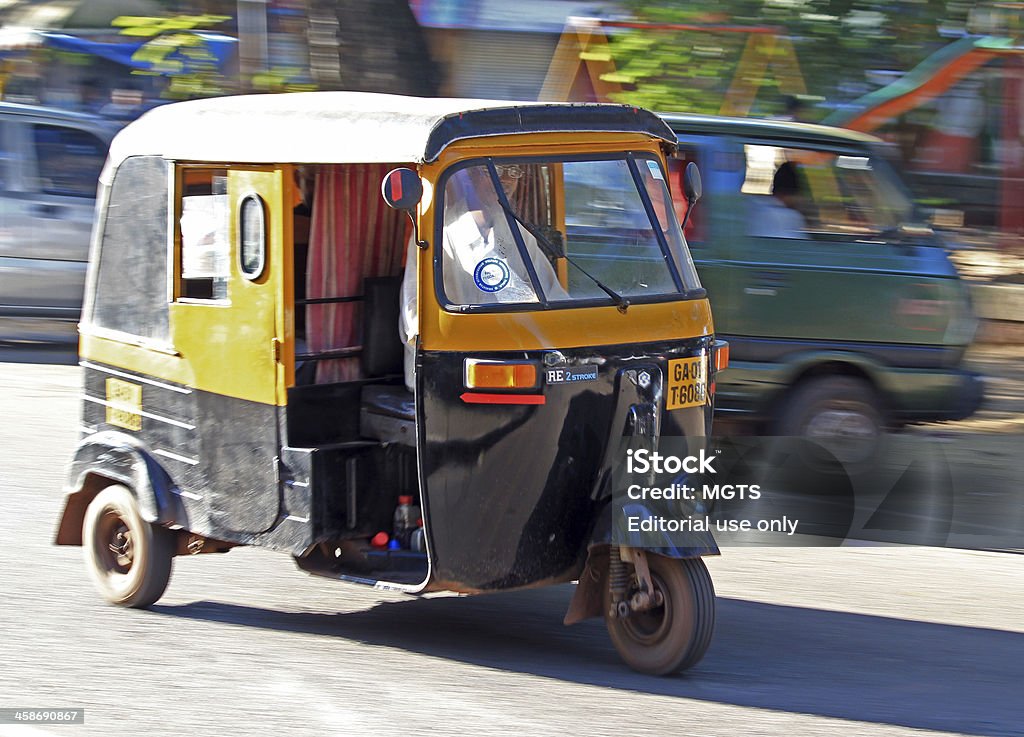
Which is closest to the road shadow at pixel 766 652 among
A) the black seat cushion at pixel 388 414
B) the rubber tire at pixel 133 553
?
the rubber tire at pixel 133 553

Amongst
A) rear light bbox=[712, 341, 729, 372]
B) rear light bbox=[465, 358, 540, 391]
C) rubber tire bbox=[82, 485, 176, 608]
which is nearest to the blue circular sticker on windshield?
rear light bbox=[465, 358, 540, 391]

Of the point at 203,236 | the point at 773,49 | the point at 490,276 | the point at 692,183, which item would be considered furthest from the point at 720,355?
the point at 773,49

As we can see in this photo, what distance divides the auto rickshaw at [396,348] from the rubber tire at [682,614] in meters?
0.01

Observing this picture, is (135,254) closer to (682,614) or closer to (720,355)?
(720,355)

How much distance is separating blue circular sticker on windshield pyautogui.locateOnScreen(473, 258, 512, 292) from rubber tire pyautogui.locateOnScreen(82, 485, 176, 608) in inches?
79.3

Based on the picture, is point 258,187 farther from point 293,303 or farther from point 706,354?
point 706,354

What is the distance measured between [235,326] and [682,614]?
2126mm

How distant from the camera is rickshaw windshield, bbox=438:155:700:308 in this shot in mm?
5312

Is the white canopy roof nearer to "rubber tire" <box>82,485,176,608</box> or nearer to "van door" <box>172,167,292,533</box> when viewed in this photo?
"van door" <box>172,167,292,533</box>

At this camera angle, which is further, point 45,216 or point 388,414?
point 45,216

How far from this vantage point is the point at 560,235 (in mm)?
5852

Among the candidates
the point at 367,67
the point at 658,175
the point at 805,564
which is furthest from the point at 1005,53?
the point at 658,175

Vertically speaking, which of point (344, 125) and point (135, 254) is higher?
point (344, 125)

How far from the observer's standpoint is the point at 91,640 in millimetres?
5887
